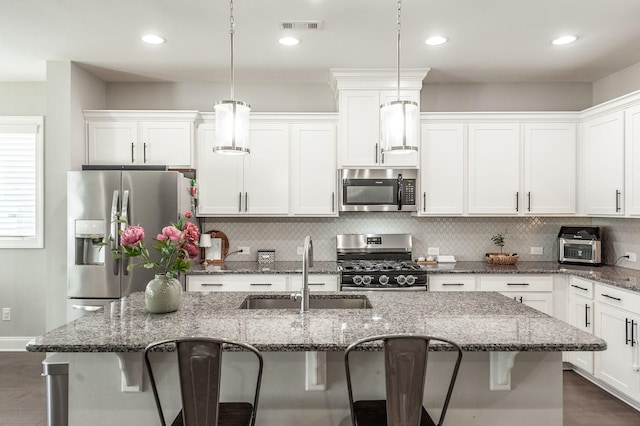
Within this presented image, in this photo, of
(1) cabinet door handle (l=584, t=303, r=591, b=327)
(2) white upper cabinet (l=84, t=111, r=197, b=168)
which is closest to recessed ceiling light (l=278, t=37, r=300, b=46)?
(2) white upper cabinet (l=84, t=111, r=197, b=168)

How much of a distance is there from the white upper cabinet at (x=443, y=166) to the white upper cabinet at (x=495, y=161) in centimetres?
11

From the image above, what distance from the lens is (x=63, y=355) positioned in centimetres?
216

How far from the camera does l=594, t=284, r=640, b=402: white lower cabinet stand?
128 inches

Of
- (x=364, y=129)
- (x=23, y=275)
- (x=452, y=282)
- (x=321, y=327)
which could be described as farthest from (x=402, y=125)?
(x=23, y=275)

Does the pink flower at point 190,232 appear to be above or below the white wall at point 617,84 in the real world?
below

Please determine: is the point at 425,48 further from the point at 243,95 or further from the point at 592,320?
the point at 592,320

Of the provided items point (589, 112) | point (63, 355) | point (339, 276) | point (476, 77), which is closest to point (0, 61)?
point (63, 355)

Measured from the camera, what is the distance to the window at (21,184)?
188 inches

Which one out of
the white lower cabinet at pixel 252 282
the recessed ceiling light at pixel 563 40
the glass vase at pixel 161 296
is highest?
the recessed ceiling light at pixel 563 40

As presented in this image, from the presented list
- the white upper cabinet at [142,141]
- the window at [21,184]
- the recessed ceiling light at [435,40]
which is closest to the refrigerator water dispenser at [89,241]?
the white upper cabinet at [142,141]

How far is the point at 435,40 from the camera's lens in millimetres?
3523

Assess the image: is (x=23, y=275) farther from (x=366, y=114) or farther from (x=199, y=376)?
(x=199, y=376)

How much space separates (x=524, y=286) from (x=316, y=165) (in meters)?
2.21

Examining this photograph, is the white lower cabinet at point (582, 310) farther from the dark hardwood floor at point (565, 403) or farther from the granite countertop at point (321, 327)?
the granite countertop at point (321, 327)
